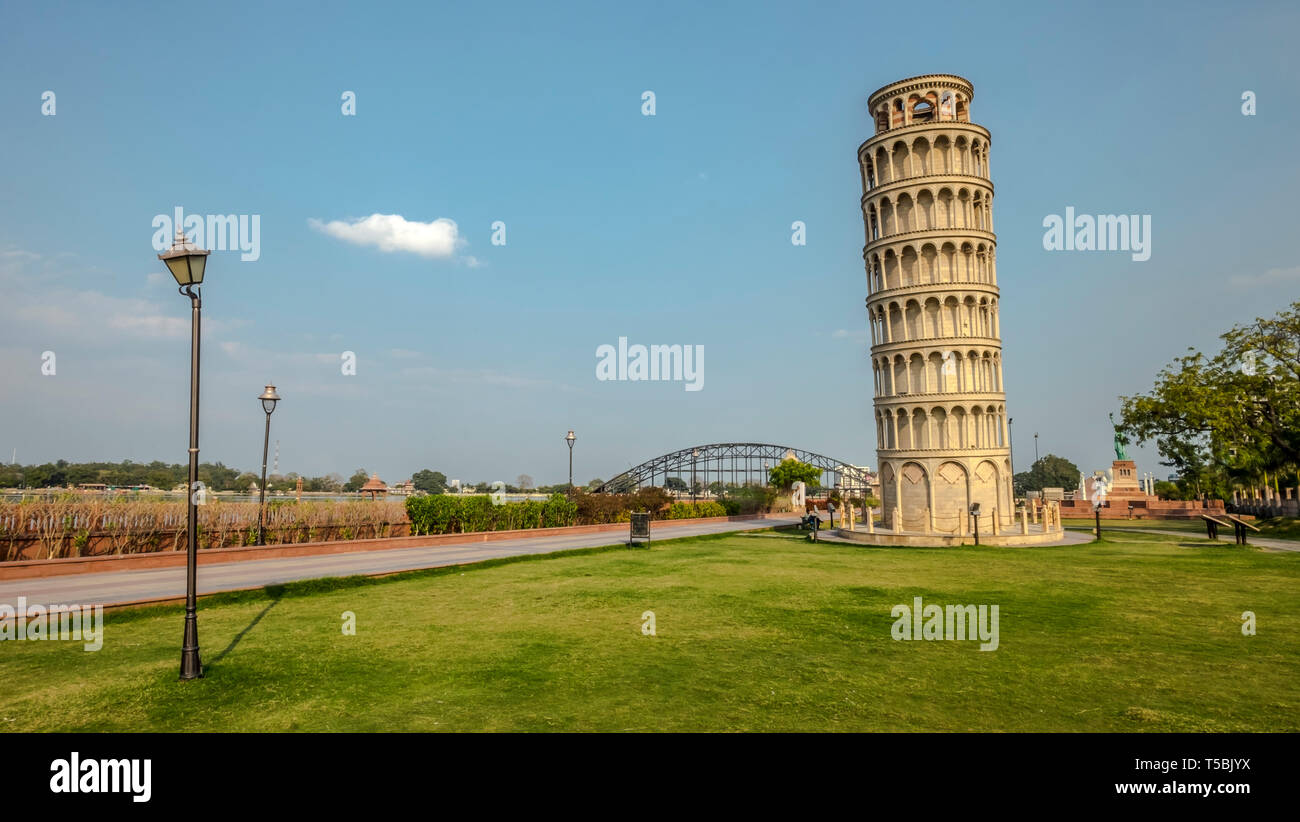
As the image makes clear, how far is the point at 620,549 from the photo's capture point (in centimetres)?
2545

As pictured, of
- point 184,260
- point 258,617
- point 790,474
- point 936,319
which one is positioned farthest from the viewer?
point 790,474

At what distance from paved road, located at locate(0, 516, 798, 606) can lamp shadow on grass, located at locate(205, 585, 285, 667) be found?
0.60 m

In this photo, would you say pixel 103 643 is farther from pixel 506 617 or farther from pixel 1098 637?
pixel 1098 637

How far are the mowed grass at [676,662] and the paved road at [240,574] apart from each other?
5.45 feet

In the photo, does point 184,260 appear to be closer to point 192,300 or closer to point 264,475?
point 192,300

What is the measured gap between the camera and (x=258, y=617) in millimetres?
12219

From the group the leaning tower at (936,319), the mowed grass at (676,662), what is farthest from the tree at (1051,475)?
the mowed grass at (676,662)

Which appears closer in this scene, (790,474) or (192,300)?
(192,300)

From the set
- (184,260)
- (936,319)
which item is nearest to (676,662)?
(184,260)

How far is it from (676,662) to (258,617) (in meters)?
8.26

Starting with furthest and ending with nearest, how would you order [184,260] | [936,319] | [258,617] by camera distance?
1. [936,319]
2. [258,617]
3. [184,260]
